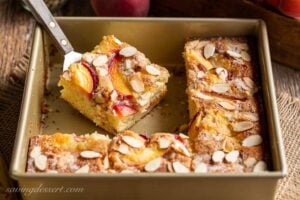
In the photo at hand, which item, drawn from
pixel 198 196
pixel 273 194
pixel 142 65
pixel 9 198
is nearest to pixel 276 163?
pixel 273 194

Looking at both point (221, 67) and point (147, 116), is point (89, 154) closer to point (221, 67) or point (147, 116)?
point (147, 116)

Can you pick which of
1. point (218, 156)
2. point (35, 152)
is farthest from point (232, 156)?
point (35, 152)

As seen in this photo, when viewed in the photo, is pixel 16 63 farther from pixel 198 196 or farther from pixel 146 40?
pixel 198 196

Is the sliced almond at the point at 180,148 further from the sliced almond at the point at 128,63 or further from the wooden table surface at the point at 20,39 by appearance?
the wooden table surface at the point at 20,39

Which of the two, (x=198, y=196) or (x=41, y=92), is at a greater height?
(x=41, y=92)

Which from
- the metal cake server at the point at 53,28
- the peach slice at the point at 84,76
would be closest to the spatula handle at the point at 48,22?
the metal cake server at the point at 53,28

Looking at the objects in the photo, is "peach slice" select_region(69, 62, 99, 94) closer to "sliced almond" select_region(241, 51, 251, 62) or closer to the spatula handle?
the spatula handle
